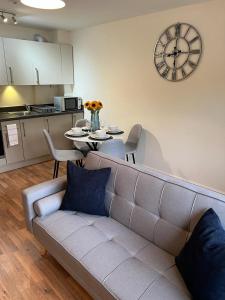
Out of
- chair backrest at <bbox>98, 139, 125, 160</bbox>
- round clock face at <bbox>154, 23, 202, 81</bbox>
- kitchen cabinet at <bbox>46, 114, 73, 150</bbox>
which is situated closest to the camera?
chair backrest at <bbox>98, 139, 125, 160</bbox>

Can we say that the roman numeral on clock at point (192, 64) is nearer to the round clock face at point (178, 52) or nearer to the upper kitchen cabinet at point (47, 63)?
the round clock face at point (178, 52)

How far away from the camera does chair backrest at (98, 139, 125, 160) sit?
271 centimetres

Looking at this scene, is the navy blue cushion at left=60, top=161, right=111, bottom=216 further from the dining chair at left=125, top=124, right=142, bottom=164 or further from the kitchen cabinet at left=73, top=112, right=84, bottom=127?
the kitchen cabinet at left=73, top=112, right=84, bottom=127

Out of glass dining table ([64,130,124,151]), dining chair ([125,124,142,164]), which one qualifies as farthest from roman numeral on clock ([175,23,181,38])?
glass dining table ([64,130,124,151])

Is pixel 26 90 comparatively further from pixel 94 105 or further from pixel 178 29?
pixel 178 29

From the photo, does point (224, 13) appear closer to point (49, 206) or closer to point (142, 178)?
point (142, 178)

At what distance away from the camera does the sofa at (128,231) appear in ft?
4.10

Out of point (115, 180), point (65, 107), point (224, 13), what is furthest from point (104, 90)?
point (115, 180)

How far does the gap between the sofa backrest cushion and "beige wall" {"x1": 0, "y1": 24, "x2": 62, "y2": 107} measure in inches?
120

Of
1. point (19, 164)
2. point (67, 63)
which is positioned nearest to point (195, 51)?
point (67, 63)

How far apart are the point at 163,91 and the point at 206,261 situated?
2.58 meters

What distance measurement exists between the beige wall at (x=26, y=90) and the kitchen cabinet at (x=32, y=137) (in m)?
0.71

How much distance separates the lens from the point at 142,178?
5.65 ft

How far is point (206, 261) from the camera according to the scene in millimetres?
1096
